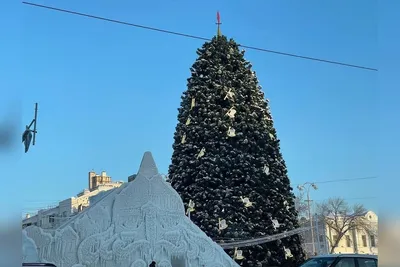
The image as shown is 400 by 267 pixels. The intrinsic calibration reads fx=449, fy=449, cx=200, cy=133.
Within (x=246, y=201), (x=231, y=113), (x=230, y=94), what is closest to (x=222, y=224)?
(x=246, y=201)

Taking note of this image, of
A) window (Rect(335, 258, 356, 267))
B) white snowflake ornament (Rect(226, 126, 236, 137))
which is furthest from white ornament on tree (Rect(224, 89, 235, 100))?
Result: window (Rect(335, 258, 356, 267))

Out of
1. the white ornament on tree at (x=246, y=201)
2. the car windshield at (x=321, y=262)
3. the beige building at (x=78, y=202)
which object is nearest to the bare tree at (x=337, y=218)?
the car windshield at (x=321, y=262)

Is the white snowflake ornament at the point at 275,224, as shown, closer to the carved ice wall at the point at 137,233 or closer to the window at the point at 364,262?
the carved ice wall at the point at 137,233

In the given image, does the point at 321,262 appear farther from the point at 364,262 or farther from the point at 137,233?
the point at 137,233

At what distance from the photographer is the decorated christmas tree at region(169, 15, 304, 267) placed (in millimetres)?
5626

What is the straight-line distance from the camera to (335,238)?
4.89 metres

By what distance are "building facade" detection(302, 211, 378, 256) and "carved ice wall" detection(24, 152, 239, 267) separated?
1.10 metres

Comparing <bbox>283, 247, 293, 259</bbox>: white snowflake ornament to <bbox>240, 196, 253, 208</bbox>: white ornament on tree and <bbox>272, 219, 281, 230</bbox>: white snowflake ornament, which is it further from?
<bbox>240, 196, 253, 208</bbox>: white ornament on tree

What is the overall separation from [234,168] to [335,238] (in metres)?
1.52

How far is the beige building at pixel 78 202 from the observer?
3803 millimetres

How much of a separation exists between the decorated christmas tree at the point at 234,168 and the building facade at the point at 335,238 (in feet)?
0.76

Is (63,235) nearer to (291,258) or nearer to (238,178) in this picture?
(238,178)

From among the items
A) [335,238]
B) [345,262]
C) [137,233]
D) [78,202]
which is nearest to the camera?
[345,262]

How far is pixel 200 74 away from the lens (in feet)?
18.6
